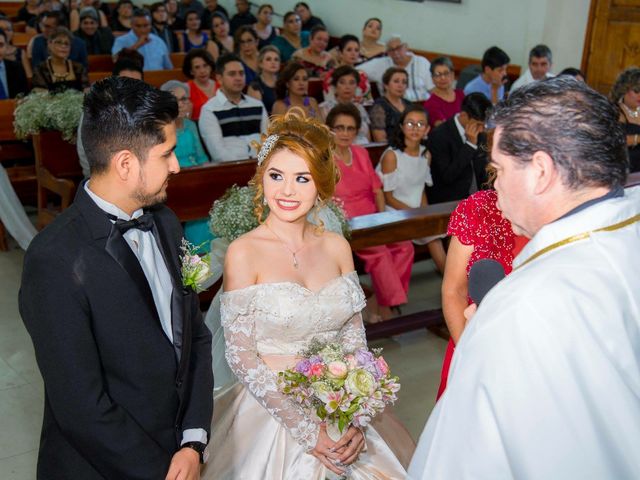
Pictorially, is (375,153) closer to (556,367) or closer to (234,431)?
(234,431)

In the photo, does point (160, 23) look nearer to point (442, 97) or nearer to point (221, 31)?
point (221, 31)

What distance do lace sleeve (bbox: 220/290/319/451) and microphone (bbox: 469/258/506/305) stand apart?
1.02 metres

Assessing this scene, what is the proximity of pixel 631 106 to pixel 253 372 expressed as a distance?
16.0 ft

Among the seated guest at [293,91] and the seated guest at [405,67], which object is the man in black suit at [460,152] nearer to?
the seated guest at [293,91]

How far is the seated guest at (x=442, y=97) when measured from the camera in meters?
7.73

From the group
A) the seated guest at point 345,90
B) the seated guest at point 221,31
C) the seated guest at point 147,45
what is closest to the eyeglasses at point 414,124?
the seated guest at point 345,90

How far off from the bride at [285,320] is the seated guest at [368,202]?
232 cm

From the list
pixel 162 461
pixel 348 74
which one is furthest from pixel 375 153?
pixel 162 461

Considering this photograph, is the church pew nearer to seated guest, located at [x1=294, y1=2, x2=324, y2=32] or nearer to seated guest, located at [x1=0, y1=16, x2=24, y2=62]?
seated guest, located at [x1=0, y1=16, x2=24, y2=62]

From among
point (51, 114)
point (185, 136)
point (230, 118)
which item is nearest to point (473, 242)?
point (185, 136)

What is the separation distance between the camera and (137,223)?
2.04m

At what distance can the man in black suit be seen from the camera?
575 centimetres

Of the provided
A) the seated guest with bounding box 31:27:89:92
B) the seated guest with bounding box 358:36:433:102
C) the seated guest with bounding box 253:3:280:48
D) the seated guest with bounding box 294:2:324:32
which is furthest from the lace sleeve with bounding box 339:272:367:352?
the seated guest with bounding box 294:2:324:32

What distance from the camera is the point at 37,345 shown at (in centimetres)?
190
